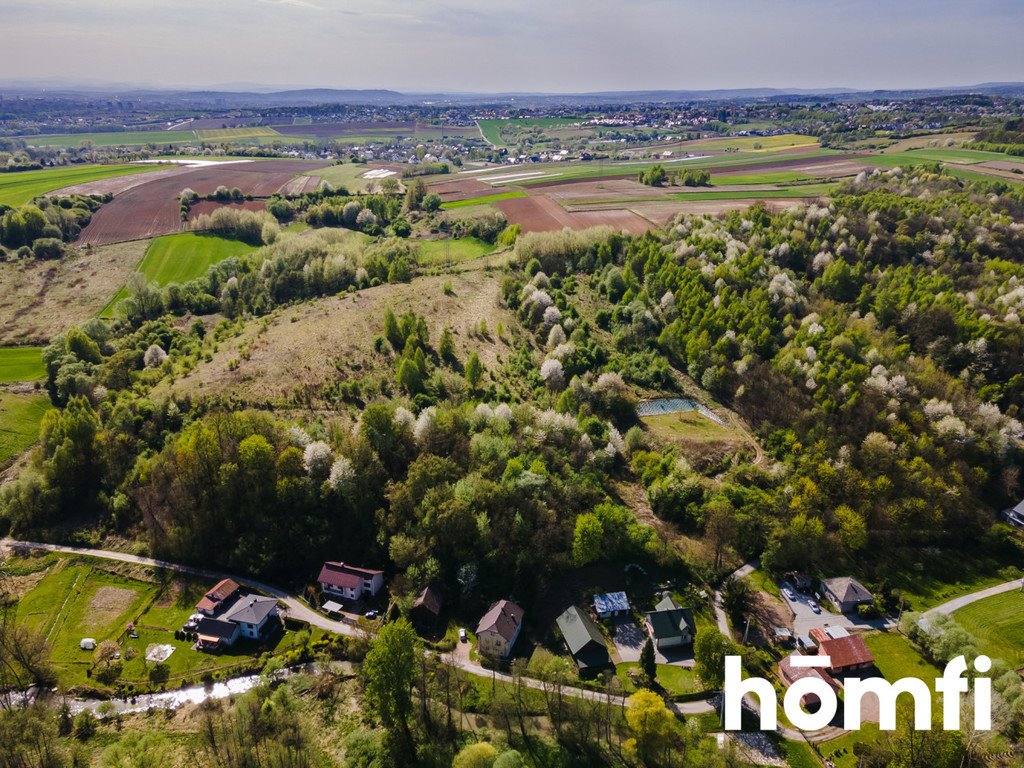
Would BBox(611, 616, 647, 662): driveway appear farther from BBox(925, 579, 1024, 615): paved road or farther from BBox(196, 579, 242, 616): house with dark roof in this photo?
BBox(196, 579, 242, 616): house with dark roof

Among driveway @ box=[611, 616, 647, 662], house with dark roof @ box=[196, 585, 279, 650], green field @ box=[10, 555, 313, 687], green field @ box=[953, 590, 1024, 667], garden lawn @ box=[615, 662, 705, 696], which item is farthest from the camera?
green field @ box=[953, 590, 1024, 667]

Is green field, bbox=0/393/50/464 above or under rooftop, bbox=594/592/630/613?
above

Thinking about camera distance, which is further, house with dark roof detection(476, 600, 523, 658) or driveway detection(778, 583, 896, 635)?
driveway detection(778, 583, 896, 635)

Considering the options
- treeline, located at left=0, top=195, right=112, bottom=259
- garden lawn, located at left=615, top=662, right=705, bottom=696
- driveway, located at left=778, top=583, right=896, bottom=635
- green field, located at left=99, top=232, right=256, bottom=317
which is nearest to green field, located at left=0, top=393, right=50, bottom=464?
green field, located at left=99, top=232, right=256, bottom=317

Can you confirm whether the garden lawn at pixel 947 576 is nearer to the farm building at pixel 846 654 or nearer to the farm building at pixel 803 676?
the farm building at pixel 846 654

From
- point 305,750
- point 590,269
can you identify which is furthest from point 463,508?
point 590,269

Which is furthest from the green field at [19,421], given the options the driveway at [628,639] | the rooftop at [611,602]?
the driveway at [628,639]

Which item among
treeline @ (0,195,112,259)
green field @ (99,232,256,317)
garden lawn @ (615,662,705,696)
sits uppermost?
treeline @ (0,195,112,259)
